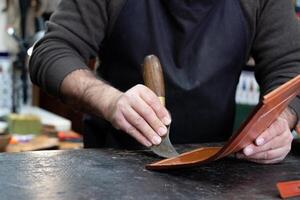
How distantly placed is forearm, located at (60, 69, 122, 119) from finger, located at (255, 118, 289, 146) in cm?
22

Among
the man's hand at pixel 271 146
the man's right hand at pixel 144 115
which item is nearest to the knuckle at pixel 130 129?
the man's right hand at pixel 144 115

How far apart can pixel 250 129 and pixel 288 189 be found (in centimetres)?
8

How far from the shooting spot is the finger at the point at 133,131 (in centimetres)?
74

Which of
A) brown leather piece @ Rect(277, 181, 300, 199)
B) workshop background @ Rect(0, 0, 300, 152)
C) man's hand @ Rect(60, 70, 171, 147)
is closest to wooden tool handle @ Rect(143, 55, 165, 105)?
man's hand @ Rect(60, 70, 171, 147)

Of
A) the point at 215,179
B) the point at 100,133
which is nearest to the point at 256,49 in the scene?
the point at 100,133

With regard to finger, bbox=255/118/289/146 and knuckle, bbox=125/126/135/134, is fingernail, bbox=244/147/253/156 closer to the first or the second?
finger, bbox=255/118/289/146

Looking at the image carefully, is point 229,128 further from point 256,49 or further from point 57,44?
point 57,44

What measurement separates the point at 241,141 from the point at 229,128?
1.15 ft

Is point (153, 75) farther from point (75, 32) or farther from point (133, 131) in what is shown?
point (75, 32)

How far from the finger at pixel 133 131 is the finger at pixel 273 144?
132 mm

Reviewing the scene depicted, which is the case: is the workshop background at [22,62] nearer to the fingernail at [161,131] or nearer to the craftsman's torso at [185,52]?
the craftsman's torso at [185,52]

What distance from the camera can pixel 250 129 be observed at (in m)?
0.65

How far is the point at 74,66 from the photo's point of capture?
0.86m

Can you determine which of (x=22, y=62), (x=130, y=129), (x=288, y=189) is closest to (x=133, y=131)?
(x=130, y=129)
